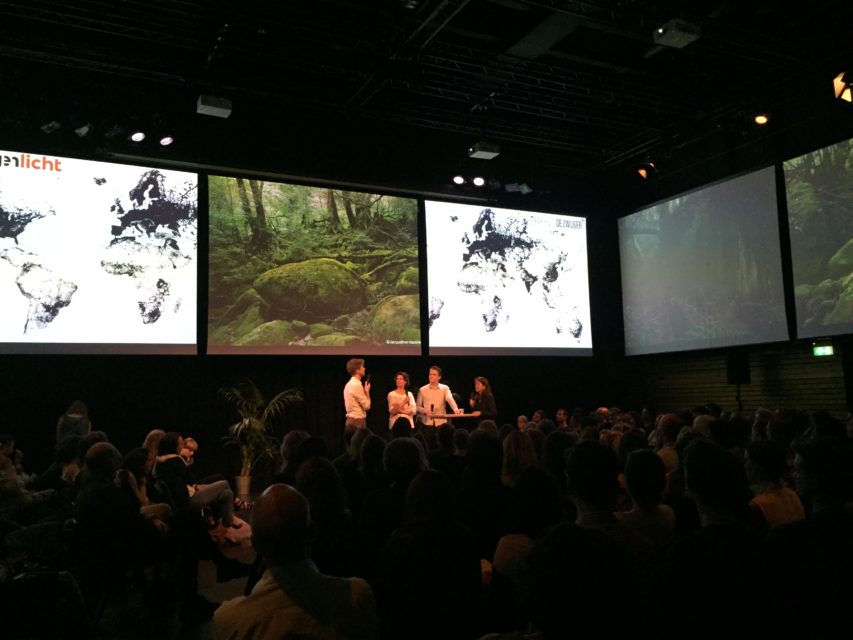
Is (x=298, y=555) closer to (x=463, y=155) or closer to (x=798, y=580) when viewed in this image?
(x=798, y=580)

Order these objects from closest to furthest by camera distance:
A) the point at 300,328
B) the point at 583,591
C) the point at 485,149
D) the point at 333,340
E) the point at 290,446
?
the point at 583,591
the point at 290,446
the point at 300,328
the point at 333,340
the point at 485,149

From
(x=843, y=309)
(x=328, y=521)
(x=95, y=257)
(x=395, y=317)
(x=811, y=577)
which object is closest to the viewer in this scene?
(x=811, y=577)

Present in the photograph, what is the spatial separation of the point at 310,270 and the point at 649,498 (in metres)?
6.87

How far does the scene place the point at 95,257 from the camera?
739cm

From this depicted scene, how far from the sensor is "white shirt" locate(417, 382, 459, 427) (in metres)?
8.72

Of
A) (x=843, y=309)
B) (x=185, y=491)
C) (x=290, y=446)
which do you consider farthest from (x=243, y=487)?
(x=843, y=309)

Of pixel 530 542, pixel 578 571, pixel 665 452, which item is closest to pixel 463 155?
pixel 665 452

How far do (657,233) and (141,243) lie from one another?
25.4 ft

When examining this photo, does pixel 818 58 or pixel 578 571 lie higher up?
pixel 818 58

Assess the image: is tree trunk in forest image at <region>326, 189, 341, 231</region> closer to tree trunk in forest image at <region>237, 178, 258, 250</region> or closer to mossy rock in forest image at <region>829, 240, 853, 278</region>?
tree trunk in forest image at <region>237, 178, 258, 250</region>

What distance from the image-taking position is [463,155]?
34.0ft

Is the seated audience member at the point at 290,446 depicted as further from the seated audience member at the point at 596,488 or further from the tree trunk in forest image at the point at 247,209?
the tree trunk in forest image at the point at 247,209

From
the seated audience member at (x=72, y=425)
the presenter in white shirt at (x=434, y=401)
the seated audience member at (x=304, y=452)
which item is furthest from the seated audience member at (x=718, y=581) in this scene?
the presenter in white shirt at (x=434, y=401)

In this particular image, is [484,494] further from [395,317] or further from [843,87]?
[843,87]
